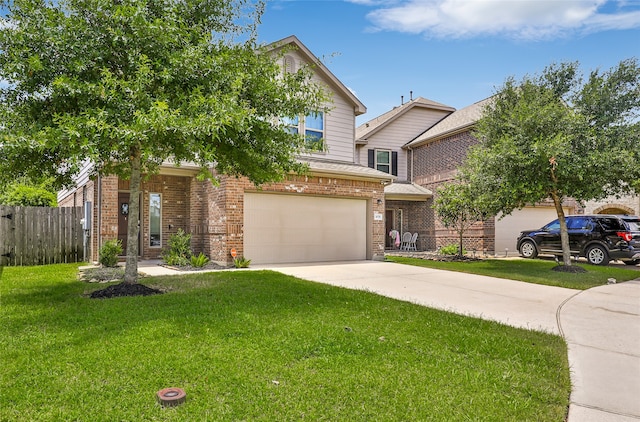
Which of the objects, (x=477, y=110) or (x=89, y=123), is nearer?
(x=89, y=123)

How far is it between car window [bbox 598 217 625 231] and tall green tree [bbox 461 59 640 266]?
1.48 meters

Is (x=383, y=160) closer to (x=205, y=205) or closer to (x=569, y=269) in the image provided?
(x=205, y=205)

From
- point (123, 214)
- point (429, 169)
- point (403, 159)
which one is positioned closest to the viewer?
point (123, 214)

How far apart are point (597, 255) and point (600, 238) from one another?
58 cm

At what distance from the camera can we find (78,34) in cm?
604

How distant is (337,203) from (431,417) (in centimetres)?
1102

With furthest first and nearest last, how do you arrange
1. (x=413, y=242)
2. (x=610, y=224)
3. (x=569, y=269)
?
(x=413, y=242)
(x=610, y=224)
(x=569, y=269)

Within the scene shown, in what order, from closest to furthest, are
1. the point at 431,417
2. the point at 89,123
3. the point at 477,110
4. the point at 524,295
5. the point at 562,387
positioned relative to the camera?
the point at 431,417, the point at 562,387, the point at 89,123, the point at 524,295, the point at 477,110

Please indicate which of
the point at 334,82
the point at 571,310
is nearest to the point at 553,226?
the point at 334,82

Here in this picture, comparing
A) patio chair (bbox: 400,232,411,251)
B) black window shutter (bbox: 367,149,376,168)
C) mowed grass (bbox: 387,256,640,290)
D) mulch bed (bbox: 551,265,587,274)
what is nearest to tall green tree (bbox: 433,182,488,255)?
mowed grass (bbox: 387,256,640,290)

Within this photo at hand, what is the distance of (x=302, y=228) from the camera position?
13.2m

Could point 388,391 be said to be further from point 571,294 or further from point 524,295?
point 571,294

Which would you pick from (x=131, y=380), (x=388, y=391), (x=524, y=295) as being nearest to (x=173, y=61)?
(x=131, y=380)

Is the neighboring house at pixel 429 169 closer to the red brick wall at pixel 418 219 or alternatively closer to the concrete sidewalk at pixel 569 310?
the red brick wall at pixel 418 219
